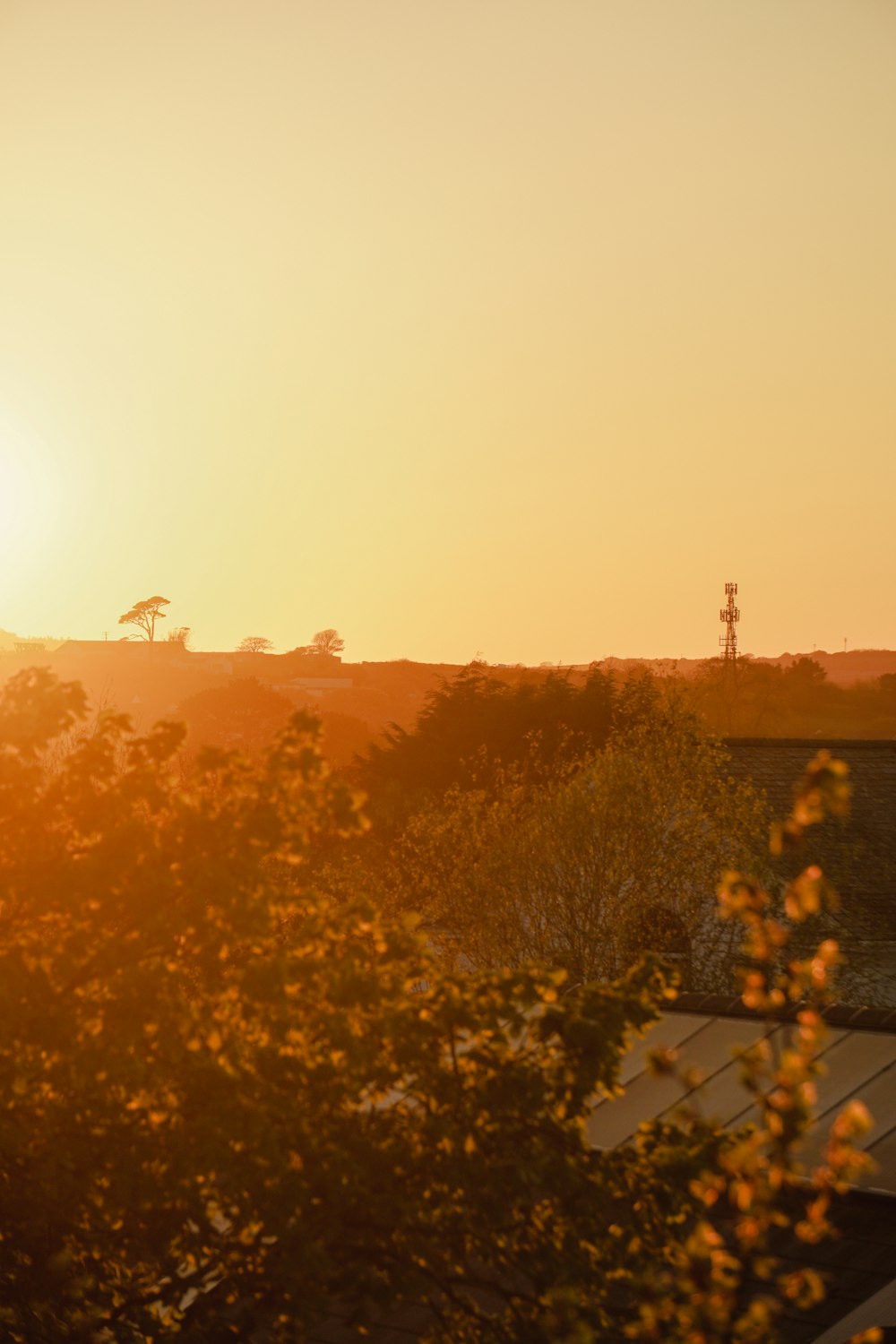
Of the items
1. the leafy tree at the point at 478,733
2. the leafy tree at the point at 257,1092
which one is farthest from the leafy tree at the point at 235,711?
the leafy tree at the point at 257,1092

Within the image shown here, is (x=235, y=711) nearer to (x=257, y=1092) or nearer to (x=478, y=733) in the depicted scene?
(x=478, y=733)

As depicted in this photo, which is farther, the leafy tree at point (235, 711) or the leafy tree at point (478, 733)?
the leafy tree at point (235, 711)

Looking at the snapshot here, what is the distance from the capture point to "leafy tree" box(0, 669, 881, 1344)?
822 centimetres

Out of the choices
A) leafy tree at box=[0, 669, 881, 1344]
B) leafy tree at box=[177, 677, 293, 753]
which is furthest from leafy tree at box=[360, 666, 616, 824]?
leafy tree at box=[0, 669, 881, 1344]

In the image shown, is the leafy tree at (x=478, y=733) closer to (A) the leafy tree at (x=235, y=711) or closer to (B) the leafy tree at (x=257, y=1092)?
(A) the leafy tree at (x=235, y=711)

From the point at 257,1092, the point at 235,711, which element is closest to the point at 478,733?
the point at 235,711

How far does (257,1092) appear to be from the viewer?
8.36 metres

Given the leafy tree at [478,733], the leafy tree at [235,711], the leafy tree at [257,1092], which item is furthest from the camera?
the leafy tree at [235,711]

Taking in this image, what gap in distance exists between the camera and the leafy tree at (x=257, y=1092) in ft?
27.0

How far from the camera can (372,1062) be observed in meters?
8.59

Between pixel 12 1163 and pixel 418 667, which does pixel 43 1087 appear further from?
pixel 418 667

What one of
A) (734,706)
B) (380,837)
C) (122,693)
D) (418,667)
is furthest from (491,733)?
(418,667)

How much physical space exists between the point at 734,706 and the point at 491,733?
4497 cm

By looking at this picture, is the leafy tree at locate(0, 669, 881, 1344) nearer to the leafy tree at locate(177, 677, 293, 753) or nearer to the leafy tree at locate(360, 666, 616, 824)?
the leafy tree at locate(360, 666, 616, 824)
